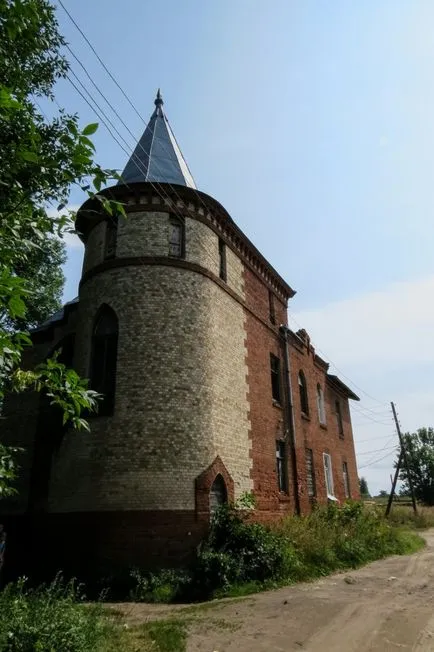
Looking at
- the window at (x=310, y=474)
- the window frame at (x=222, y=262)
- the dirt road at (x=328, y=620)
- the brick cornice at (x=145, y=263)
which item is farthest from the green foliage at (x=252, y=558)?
the window frame at (x=222, y=262)

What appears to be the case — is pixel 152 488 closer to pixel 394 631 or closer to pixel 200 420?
pixel 200 420

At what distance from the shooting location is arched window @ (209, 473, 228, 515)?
12.0m

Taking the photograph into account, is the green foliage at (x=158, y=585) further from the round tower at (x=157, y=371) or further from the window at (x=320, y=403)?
the window at (x=320, y=403)

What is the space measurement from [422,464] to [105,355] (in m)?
61.0

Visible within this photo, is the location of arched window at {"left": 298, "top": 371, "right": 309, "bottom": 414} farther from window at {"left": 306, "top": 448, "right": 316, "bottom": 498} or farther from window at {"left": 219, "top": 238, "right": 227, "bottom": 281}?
window at {"left": 219, "top": 238, "right": 227, "bottom": 281}

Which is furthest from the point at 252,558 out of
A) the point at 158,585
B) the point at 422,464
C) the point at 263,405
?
the point at 422,464

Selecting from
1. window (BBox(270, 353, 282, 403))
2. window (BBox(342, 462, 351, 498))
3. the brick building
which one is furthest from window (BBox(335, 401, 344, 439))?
window (BBox(270, 353, 282, 403))

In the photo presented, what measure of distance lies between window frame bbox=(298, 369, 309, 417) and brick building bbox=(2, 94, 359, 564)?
89.1 inches

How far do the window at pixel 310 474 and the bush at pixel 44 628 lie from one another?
14288mm

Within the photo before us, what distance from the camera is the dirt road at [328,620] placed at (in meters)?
6.65

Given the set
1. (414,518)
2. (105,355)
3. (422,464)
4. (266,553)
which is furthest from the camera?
(422,464)

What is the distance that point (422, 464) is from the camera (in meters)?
62.8

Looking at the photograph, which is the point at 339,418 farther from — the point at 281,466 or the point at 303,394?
A: the point at 281,466

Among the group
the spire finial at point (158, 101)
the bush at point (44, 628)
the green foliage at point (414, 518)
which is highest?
the spire finial at point (158, 101)
